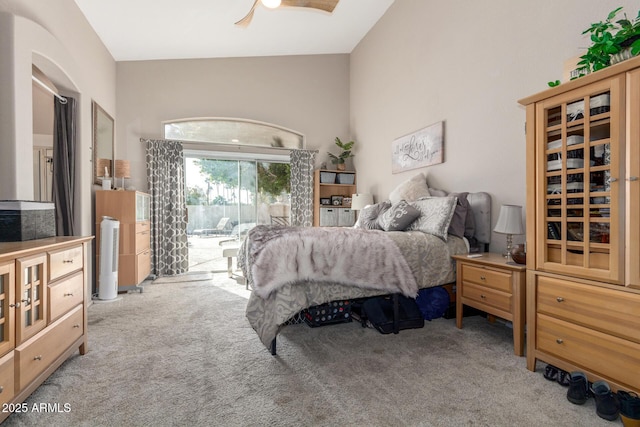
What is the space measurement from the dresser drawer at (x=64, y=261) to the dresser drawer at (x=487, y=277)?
9.30ft

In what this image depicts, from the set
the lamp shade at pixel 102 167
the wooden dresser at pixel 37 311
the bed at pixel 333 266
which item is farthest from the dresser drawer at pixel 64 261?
the lamp shade at pixel 102 167

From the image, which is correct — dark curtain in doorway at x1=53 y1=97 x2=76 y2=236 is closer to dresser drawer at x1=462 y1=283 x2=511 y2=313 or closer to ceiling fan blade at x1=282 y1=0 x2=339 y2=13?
ceiling fan blade at x1=282 y1=0 x2=339 y2=13

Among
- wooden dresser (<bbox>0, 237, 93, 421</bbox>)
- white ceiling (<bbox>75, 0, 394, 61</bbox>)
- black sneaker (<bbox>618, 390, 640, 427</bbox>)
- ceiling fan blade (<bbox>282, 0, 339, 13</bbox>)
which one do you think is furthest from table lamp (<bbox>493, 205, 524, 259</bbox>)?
wooden dresser (<bbox>0, 237, 93, 421</bbox>)

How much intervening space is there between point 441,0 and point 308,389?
13.9 ft

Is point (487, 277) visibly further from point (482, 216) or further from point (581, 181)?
point (581, 181)

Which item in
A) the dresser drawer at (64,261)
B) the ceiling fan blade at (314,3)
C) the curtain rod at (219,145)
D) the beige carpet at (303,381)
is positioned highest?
the ceiling fan blade at (314,3)

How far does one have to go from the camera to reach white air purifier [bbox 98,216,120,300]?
375 cm

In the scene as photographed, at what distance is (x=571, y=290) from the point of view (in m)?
1.76

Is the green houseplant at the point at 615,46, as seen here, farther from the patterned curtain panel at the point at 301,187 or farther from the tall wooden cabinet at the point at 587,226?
the patterned curtain panel at the point at 301,187

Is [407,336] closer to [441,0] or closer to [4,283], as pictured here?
[4,283]

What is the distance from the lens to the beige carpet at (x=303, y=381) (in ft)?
5.08

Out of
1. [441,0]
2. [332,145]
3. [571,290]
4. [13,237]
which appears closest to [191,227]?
[332,145]

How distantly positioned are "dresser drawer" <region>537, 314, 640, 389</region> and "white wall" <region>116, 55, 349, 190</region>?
474 centimetres

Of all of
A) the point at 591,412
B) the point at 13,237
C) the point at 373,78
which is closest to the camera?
the point at 591,412
